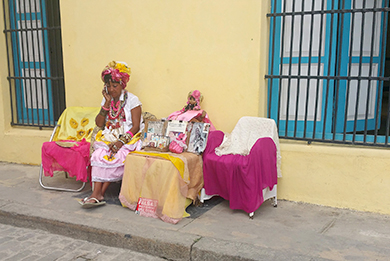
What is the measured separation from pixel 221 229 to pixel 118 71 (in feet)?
7.74

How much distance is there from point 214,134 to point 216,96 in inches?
24.9

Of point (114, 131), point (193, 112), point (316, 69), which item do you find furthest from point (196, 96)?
point (316, 69)

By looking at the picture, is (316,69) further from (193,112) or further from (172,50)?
(172,50)

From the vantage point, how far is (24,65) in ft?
20.1

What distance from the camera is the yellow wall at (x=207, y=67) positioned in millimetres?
4082

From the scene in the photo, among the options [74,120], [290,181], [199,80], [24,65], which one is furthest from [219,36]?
[24,65]

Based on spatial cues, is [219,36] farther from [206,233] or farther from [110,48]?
[206,233]

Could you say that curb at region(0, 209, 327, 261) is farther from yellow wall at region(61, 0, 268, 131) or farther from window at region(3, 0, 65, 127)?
window at region(3, 0, 65, 127)

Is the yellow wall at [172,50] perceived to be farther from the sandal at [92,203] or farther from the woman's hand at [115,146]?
the sandal at [92,203]

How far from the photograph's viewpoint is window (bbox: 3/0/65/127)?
5974 mm

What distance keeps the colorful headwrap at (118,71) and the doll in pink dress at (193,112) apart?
0.77 m

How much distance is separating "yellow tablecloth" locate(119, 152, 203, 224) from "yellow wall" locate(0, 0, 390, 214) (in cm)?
98

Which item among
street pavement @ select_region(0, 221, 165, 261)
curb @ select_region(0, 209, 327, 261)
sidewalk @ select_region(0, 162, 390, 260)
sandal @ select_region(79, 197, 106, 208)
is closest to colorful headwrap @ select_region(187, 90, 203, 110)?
sidewalk @ select_region(0, 162, 390, 260)

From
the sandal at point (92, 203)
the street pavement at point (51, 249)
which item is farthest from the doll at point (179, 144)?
the street pavement at point (51, 249)
